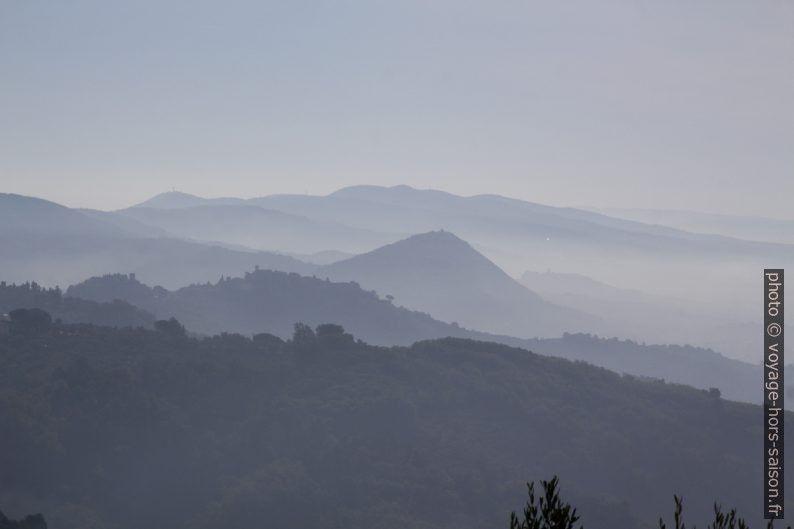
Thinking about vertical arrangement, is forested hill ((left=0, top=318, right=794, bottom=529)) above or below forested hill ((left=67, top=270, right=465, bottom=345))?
below

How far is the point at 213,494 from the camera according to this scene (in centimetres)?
7731

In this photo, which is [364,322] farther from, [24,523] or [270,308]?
[24,523]

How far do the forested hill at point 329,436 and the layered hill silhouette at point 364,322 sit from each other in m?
68.8

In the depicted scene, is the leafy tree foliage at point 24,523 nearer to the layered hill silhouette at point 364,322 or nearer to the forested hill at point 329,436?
the forested hill at point 329,436

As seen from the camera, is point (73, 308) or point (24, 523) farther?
point (73, 308)

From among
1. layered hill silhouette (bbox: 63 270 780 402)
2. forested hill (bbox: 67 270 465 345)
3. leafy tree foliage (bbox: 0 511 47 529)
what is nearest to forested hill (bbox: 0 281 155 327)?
forested hill (bbox: 67 270 465 345)

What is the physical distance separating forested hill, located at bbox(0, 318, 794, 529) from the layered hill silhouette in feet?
226

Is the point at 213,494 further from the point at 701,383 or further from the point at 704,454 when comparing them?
the point at 701,383

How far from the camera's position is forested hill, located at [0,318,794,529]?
75188 millimetres

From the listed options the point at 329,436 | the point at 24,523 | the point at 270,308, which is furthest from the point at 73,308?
the point at 24,523

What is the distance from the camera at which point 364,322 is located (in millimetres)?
190000

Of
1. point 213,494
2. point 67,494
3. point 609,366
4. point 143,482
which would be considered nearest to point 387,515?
point 213,494

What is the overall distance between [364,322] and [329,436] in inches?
4042

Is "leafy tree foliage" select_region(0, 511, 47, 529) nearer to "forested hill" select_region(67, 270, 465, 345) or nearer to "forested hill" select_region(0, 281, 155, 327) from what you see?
"forested hill" select_region(0, 281, 155, 327)
